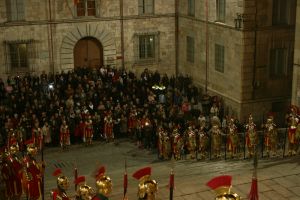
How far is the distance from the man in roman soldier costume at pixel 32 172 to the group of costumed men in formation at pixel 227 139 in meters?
7.13

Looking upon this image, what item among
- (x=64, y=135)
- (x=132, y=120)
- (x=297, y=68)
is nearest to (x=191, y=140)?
(x=132, y=120)

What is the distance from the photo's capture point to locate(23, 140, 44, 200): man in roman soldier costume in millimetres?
15383

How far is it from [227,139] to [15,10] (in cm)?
1827

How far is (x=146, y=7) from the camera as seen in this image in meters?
36.6

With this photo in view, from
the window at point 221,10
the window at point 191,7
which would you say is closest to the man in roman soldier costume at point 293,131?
the window at point 221,10

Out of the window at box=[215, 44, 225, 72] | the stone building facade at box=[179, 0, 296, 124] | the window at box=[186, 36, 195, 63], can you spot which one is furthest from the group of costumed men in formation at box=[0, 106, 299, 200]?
the window at box=[186, 36, 195, 63]

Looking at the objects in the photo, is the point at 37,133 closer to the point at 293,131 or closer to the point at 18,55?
the point at 18,55

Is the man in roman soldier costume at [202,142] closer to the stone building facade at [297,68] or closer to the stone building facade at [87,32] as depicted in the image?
the stone building facade at [297,68]

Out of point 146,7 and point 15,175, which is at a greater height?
point 146,7

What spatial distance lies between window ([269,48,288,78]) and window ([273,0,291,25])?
1.57 metres

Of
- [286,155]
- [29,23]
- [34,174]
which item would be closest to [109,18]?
[29,23]

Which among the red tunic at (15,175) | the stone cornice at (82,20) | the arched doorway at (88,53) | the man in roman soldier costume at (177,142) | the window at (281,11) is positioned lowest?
the man in roman soldier costume at (177,142)

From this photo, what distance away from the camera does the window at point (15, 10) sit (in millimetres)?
33578

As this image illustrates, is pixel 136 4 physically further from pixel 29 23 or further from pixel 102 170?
pixel 102 170
